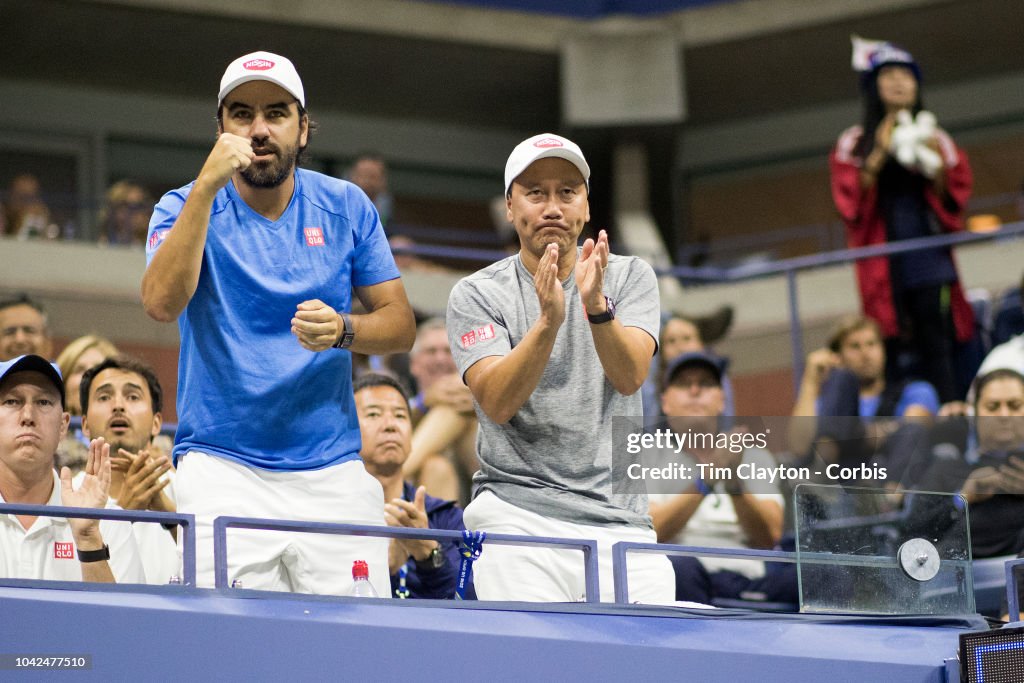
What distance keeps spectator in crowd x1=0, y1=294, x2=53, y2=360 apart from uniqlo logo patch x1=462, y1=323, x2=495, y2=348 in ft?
10.8

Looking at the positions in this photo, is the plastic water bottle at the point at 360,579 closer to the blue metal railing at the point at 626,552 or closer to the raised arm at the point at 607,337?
the blue metal railing at the point at 626,552

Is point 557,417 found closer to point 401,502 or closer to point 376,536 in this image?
point 376,536

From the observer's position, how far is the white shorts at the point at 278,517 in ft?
12.6

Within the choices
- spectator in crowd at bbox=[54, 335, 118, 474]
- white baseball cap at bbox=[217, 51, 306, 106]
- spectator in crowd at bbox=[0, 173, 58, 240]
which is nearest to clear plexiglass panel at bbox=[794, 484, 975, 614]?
white baseball cap at bbox=[217, 51, 306, 106]

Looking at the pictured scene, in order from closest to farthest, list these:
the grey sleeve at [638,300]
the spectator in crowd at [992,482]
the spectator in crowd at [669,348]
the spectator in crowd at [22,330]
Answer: the grey sleeve at [638,300] → the spectator in crowd at [992,482] → the spectator in crowd at [22,330] → the spectator in crowd at [669,348]

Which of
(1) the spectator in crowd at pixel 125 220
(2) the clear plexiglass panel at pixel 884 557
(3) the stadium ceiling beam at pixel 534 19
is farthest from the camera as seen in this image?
(3) the stadium ceiling beam at pixel 534 19

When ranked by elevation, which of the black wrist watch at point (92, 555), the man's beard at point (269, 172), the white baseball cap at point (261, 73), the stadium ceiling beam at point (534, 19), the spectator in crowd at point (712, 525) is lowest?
the black wrist watch at point (92, 555)

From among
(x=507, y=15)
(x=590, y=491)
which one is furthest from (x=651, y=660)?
(x=507, y=15)

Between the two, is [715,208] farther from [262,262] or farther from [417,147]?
[262,262]

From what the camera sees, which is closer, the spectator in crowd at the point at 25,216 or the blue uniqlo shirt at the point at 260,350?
the blue uniqlo shirt at the point at 260,350

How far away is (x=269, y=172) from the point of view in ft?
13.5

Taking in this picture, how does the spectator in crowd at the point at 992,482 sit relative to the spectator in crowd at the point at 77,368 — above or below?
below

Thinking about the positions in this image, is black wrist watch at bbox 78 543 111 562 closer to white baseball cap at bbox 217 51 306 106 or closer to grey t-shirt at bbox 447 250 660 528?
grey t-shirt at bbox 447 250 660 528

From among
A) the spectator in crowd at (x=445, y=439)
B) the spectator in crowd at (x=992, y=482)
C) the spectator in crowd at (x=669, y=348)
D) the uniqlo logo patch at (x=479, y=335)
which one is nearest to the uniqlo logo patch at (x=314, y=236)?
the uniqlo logo patch at (x=479, y=335)
